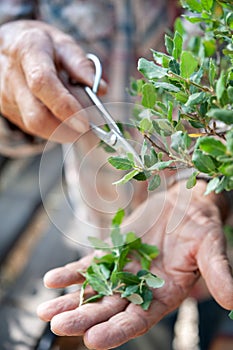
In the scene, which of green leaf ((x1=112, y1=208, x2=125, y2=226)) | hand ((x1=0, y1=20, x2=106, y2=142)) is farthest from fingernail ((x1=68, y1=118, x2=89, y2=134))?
green leaf ((x1=112, y1=208, x2=125, y2=226))

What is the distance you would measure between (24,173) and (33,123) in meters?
1.11

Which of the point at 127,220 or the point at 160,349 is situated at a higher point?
Result: the point at 127,220

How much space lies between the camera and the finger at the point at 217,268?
0.59m

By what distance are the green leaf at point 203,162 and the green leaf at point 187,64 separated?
0.07 m

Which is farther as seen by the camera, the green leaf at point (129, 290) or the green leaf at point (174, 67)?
the green leaf at point (129, 290)

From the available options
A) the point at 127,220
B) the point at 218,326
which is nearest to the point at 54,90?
the point at 127,220

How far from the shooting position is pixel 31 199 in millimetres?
1654

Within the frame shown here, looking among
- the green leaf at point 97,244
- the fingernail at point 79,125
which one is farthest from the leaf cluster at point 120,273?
the fingernail at point 79,125

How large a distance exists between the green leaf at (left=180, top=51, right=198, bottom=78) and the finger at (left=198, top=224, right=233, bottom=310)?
245 mm

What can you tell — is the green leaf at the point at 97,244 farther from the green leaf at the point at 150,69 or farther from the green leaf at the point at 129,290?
the green leaf at the point at 150,69

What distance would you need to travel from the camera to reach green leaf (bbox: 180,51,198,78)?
0.46m

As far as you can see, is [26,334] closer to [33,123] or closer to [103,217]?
[103,217]

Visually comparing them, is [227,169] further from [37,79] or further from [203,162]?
[37,79]

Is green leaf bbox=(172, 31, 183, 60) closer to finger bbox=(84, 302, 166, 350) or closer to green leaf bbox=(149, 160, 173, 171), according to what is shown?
green leaf bbox=(149, 160, 173, 171)
